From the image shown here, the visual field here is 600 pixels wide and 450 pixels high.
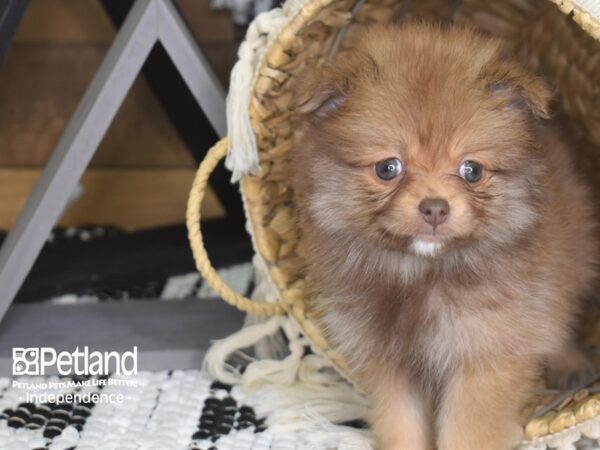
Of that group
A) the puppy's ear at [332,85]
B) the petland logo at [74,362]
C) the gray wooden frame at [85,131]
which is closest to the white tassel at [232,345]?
the petland logo at [74,362]

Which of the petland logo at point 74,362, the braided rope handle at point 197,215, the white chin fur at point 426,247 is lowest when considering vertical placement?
the petland logo at point 74,362

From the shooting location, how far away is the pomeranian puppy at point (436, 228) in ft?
4.21

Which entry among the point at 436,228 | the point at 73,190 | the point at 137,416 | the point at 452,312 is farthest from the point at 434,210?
the point at 73,190

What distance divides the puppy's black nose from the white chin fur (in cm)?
4

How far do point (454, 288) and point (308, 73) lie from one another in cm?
43

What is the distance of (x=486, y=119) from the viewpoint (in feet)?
4.28

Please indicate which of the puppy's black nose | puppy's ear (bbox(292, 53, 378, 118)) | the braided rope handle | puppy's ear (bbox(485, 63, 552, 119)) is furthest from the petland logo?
puppy's ear (bbox(485, 63, 552, 119))

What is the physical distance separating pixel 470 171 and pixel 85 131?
83cm

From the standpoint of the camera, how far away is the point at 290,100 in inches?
65.3

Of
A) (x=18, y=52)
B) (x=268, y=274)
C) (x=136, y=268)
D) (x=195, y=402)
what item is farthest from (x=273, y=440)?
(x=18, y=52)

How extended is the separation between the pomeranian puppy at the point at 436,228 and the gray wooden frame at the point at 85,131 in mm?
469

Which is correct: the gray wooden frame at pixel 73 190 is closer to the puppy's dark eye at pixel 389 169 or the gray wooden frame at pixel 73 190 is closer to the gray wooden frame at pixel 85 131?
the gray wooden frame at pixel 85 131

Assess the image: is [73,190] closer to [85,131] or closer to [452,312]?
[85,131]

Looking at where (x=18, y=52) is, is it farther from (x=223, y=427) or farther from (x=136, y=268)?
(x=223, y=427)
